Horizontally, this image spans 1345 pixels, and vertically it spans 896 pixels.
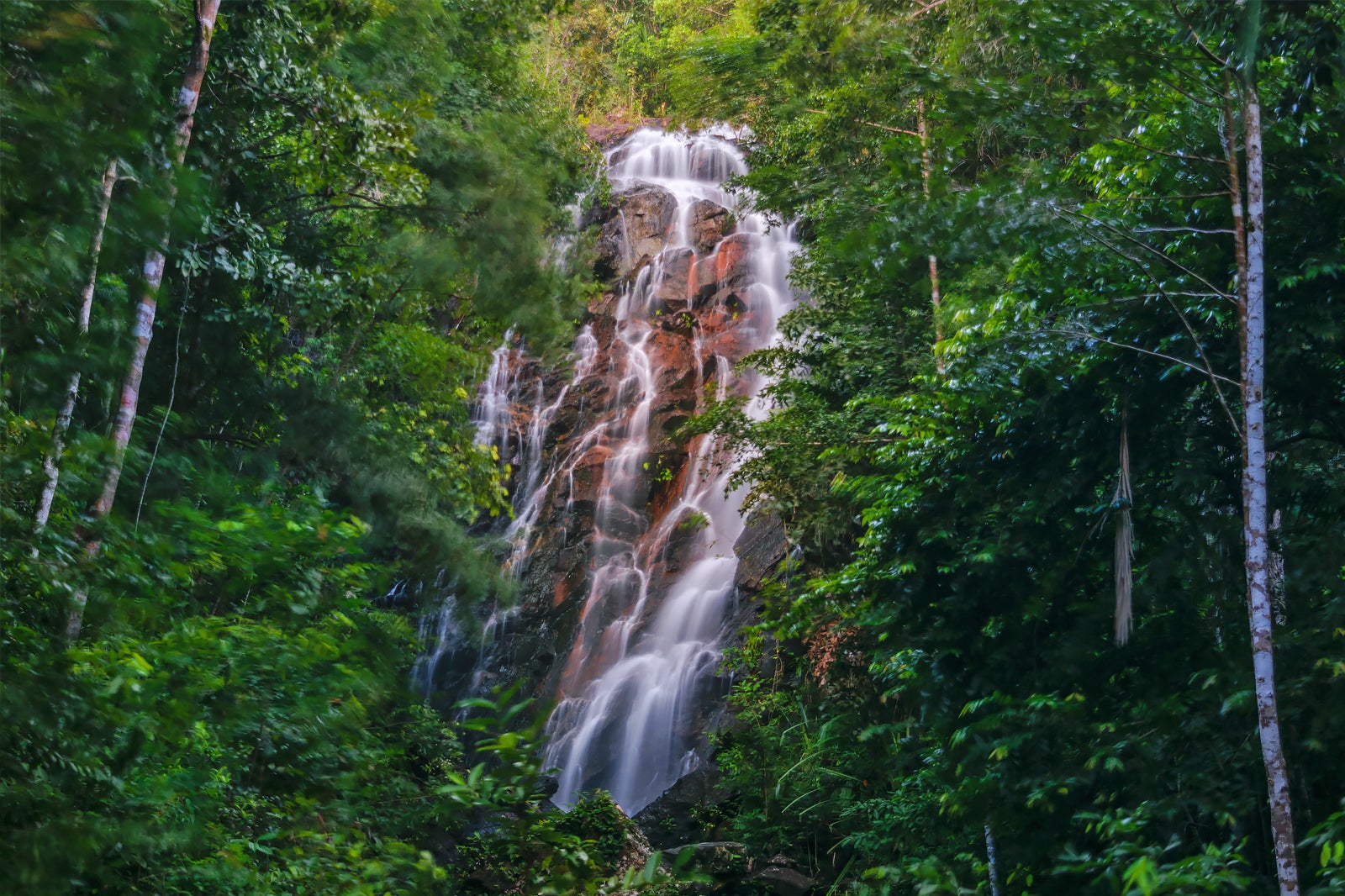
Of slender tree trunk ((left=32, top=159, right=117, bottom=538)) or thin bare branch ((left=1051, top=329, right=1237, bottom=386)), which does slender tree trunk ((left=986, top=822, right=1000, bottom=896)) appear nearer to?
thin bare branch ((left=1051, top=329, right=1237, bottom=386))

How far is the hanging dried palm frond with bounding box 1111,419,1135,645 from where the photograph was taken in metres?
5.63

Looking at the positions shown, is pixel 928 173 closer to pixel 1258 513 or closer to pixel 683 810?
pixel 1258 513

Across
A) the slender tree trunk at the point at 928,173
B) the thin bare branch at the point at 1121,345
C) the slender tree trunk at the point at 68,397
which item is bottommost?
the slender tree trunk at the point at 68,397

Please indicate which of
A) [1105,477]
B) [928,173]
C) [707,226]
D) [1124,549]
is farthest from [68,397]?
[707,226]

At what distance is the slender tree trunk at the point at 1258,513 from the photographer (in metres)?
4.52

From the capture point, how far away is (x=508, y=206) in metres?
8.98

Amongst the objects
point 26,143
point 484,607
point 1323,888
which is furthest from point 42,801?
point 484,607

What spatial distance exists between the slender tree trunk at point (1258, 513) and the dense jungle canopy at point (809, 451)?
0.02 metres

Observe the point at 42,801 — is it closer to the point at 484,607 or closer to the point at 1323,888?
the point at 1323,888

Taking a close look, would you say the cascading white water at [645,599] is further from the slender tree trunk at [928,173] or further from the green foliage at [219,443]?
the green foliage at [219,443]

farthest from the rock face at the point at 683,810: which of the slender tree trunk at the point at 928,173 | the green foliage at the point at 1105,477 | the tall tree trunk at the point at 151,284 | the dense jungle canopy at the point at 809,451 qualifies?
the tall tree trunk at the point at 151,284

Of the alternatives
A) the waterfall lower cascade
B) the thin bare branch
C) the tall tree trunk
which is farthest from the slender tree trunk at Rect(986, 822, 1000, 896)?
the waterfall lower cascade

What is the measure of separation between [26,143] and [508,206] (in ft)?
20.6

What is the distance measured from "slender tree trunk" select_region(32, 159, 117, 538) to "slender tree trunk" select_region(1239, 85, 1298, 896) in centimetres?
520
